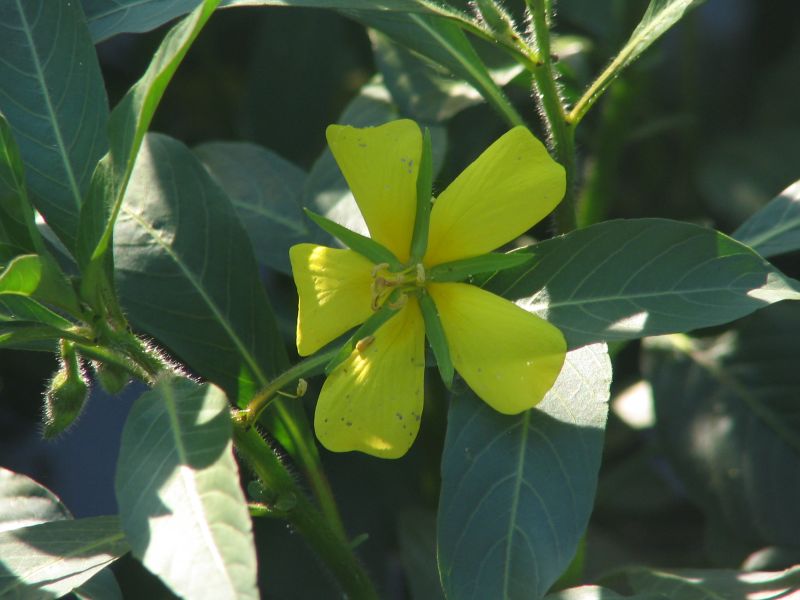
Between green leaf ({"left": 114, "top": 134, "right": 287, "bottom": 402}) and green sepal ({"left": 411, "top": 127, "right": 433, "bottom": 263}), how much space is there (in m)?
0.20

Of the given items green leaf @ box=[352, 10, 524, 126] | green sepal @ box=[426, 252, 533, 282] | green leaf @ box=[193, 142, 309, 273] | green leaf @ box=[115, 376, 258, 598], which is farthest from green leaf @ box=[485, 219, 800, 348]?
green leaf @ box=[193, 142, 309, 273]

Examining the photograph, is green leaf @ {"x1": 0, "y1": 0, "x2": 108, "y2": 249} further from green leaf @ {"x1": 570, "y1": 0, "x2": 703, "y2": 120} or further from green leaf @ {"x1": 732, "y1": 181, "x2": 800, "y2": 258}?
green leaf @ {"x1": 732, "y1": 181, "x2": 800, "y2": 258}

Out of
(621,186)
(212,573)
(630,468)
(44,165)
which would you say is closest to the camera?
(212,573)

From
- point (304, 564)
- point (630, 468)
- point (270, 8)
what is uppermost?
point (270, 8)

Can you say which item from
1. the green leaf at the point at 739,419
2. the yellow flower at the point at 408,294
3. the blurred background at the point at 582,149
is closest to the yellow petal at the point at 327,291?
the yellow flower at the point at 408,294

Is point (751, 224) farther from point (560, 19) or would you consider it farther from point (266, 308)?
point (560, 19)

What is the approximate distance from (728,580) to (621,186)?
2.58 feet

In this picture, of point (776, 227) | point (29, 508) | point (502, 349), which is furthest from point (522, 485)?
point (29, 508)

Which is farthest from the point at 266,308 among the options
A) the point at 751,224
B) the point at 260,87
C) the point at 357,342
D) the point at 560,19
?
the point at 560,19

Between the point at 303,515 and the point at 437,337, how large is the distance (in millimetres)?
190

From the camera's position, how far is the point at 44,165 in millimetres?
757

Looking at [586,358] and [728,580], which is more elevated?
[586,358]

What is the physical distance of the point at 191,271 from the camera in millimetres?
812

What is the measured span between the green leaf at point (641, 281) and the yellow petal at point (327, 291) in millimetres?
113
